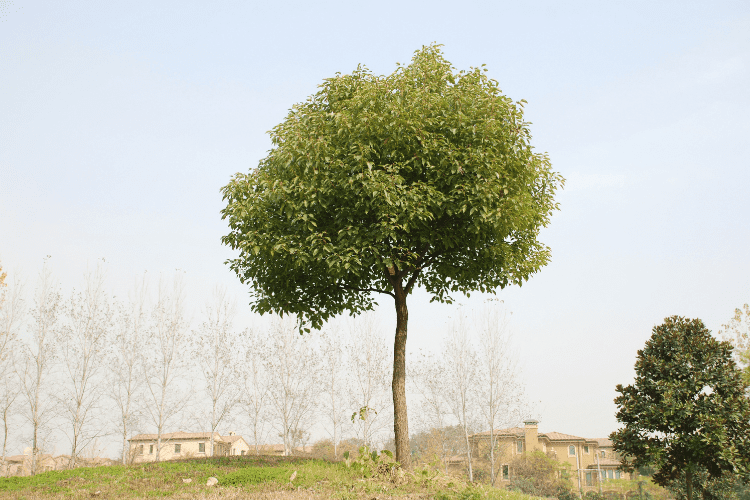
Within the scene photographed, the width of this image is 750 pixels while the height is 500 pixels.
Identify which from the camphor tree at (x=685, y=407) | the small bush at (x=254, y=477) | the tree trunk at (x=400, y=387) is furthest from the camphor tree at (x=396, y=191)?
the camphor tree at (x=685, y=407)

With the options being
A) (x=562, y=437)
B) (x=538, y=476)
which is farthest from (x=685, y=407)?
(x=562, y=437)

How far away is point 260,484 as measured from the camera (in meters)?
9.62

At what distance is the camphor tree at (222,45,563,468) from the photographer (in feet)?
33.6

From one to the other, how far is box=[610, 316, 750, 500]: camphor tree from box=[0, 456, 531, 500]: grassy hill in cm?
764

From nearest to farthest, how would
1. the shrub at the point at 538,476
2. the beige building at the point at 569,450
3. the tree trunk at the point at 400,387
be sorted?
1. the tree trunk at the point at 400,387
2. the shrub at the point at 538,476
3. the beige building at the point at 569,450

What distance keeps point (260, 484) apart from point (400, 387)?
352cm

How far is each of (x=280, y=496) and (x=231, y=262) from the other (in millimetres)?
5477

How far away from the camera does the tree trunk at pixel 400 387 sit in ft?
36.2

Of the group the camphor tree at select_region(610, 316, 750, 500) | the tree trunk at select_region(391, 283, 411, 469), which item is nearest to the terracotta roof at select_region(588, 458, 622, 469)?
the camphor tree at select_region(610, 316, 750, 500)

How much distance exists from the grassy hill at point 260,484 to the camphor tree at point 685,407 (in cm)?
A: 764

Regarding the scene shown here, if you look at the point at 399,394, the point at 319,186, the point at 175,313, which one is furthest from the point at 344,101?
the point at 175,313

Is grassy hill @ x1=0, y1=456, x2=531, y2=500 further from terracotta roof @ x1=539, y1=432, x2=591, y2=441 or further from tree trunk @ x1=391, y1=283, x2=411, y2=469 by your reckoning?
terracotta roof @ x1=539, y1=432, x2=591, y2=441

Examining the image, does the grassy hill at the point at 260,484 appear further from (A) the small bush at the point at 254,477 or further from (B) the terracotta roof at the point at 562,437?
(B) the terracotta roof at the point at 562,437

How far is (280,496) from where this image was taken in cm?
873
